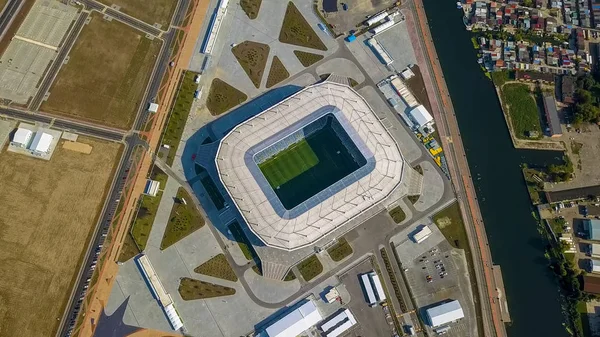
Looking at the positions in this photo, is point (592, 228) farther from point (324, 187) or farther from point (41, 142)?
point (41, 142)

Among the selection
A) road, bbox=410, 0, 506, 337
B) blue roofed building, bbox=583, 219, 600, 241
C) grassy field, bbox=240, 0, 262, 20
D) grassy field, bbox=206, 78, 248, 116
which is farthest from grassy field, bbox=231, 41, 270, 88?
blue roofed building, bbox=583, 219, 600, 241

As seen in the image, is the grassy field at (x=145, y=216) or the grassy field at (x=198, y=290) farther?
the grassy field at (x=145, y=216)

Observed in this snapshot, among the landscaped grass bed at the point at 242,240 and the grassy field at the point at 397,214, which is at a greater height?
the landscaped grass bed at the point at 242,240

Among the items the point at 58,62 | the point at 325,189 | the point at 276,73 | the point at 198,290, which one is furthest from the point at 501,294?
the point at 58,62

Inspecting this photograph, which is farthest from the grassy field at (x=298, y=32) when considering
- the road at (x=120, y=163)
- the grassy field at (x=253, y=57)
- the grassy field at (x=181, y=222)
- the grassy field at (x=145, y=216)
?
the grassy field at (x=181, y=222)

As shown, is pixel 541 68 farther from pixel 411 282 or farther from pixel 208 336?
pixel 208 336

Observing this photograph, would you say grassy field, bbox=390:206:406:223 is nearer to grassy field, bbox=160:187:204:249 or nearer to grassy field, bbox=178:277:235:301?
grassy field, bbox=178:277:235:301

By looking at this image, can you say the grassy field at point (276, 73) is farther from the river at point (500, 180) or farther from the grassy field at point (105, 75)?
the river at point (500, 180)
